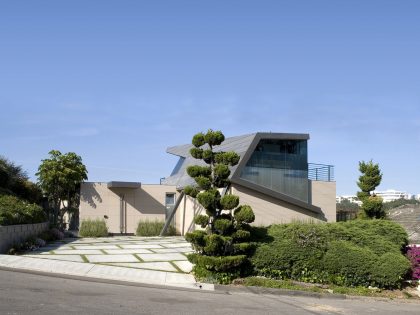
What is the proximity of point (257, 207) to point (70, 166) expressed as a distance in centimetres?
1142

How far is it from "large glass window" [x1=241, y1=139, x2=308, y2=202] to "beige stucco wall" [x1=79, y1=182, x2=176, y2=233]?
9.26 metres

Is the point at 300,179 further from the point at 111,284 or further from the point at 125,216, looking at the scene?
the point at 111,284

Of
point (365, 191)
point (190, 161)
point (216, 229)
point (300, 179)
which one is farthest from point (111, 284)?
point (190, 161)

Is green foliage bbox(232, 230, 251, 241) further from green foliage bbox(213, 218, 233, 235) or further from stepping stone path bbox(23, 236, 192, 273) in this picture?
stepping stone path bbox(23, 236, 192, 273)

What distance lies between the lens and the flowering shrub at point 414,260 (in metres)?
15.2

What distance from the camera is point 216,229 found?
596 inches

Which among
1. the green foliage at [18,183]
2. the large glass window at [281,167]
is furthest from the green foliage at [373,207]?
the green foliage at [18,183]

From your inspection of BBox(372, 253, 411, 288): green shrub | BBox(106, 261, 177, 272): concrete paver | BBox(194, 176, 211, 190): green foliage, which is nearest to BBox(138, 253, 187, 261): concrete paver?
BBox(106, 261, 177, 272): concrete paver

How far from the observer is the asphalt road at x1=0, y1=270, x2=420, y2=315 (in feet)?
29.8

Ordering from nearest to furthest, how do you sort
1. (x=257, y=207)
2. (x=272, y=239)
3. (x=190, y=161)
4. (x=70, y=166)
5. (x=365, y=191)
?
(x=272, y=239) < (x=257, y=207) < (x=365, y=191) < (x=70, y=166) < (x=190, y=161)

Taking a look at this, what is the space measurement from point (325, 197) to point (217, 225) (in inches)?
518

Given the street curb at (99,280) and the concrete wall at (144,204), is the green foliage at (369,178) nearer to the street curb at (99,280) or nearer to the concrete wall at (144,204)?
the concrete wall at (144,204)

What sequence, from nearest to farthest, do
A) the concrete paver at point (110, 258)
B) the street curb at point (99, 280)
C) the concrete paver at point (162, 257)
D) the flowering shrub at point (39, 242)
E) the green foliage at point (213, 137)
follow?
the street curb at point (99, 280) < the green foliage at point (213, 137) < the concrete paver at point (110, 258) < the concrete paver at point (162, 257) < the flowering shrub at point (39, 242)

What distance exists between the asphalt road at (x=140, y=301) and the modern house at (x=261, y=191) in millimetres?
9690
